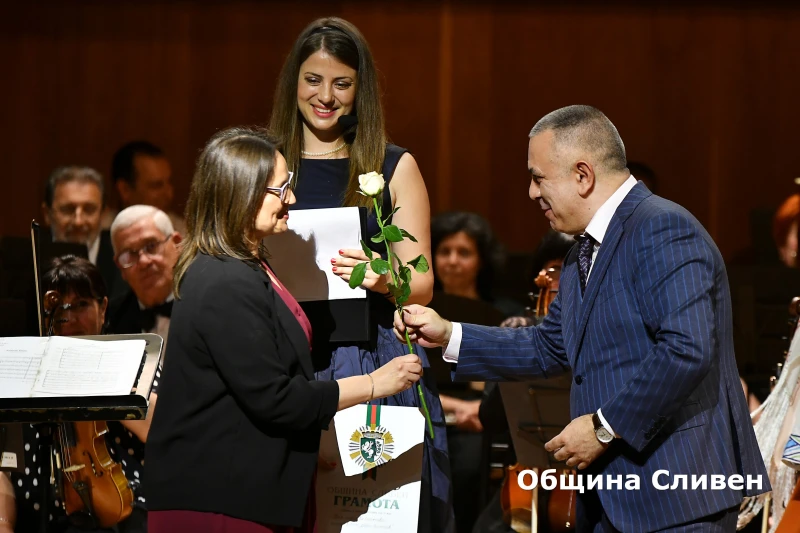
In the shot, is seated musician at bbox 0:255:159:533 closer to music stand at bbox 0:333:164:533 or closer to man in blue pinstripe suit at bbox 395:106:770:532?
music stand at bbox 0:333:164:533

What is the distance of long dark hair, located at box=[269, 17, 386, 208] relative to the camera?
109 inches

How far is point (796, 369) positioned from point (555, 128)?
118 cm

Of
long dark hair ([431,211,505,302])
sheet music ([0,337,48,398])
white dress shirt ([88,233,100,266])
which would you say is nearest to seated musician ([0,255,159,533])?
sheet music ([0,337,48,398])

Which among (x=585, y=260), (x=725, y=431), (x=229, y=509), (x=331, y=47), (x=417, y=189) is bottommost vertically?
(x=229, y=509)

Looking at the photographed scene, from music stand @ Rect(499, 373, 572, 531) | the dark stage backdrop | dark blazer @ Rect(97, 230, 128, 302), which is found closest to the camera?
music stand @ Rect(499, 373, 572, 531)

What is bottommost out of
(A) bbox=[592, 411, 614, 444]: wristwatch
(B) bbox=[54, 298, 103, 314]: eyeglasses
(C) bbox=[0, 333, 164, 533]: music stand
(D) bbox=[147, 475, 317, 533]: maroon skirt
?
(D) bbox=[147, 475, 317, 533]: maroon skirt

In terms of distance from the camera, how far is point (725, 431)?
2270mm

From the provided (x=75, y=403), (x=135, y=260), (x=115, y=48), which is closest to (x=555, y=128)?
(x=75, y=403)

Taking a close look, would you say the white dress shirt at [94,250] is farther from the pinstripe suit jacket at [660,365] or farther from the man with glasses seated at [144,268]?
the pinstripe suit jacket at [660,365]

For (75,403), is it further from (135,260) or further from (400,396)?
(135,260)

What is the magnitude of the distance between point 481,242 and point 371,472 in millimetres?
2749

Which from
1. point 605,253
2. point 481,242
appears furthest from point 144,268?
point 605,253

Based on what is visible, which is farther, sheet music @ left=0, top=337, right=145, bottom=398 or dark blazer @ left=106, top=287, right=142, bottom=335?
dark blazer @ left=106, top=287, right=142, bottom=335

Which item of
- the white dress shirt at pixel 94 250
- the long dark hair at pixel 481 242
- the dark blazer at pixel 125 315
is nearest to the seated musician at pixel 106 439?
the dark blazer at pixel 125 315
